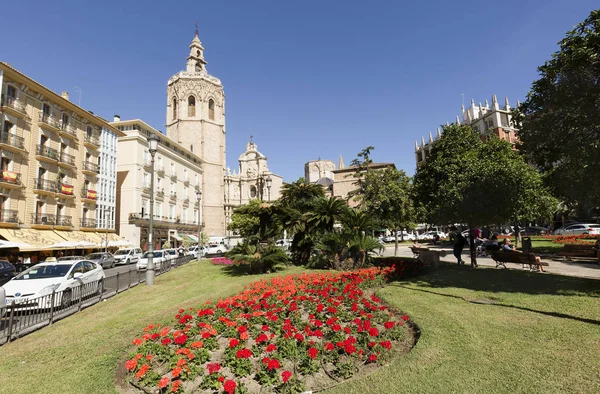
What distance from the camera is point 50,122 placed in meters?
29.6

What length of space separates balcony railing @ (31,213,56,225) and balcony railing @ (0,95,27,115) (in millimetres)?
8900

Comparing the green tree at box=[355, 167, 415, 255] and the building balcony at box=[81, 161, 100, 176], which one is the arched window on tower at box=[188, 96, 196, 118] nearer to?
the building balcony at box=[81, 161, 100, 176]

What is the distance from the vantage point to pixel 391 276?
1102cm

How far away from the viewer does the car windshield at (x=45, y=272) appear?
1033 cm

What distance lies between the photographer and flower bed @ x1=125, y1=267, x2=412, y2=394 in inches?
166

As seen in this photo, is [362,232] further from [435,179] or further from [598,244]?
[598,244]

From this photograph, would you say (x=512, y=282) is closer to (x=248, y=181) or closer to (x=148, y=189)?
(x=148, y=189)

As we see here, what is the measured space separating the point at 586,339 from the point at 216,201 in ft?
213

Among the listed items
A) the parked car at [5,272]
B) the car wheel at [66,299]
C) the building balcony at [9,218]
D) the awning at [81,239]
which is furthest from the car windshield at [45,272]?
the awning at [81,239]

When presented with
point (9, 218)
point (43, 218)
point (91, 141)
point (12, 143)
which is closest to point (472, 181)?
point (9, 218)

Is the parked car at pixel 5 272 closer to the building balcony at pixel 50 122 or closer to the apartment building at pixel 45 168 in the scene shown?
the apartment building at pixel 45 168

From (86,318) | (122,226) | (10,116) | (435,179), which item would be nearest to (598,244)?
(435,179)

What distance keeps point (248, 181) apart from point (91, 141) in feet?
159

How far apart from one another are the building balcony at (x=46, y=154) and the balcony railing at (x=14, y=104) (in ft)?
10.8
